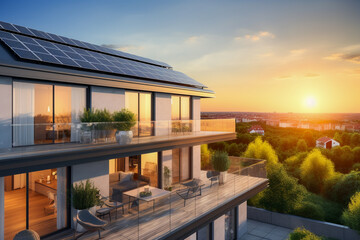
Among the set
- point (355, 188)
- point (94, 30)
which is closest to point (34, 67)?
point (94, 30)

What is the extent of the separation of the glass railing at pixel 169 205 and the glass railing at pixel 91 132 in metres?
2.52

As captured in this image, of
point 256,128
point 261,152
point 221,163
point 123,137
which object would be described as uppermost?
point 123,137

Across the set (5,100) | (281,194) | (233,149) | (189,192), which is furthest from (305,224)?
(233,149)

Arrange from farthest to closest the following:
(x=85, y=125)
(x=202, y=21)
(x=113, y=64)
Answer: (x=202, y=21) < (x=113, y=64) < (x=85, y=125)

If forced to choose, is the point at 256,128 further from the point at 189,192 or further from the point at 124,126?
the point at 124,126

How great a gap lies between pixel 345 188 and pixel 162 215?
23.5 meters

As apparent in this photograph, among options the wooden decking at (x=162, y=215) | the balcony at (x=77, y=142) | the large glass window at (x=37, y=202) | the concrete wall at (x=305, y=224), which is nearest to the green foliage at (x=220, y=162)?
the wooden decking at (x=162, y=215)

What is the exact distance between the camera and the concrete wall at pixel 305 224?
17.0 metres

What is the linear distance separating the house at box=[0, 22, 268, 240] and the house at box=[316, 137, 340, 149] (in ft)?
106

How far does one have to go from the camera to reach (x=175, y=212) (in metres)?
9.63

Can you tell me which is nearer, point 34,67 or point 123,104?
point 34,67

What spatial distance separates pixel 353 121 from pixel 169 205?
6102cm

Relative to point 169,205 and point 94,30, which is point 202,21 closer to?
point 94,30

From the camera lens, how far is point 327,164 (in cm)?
2805
